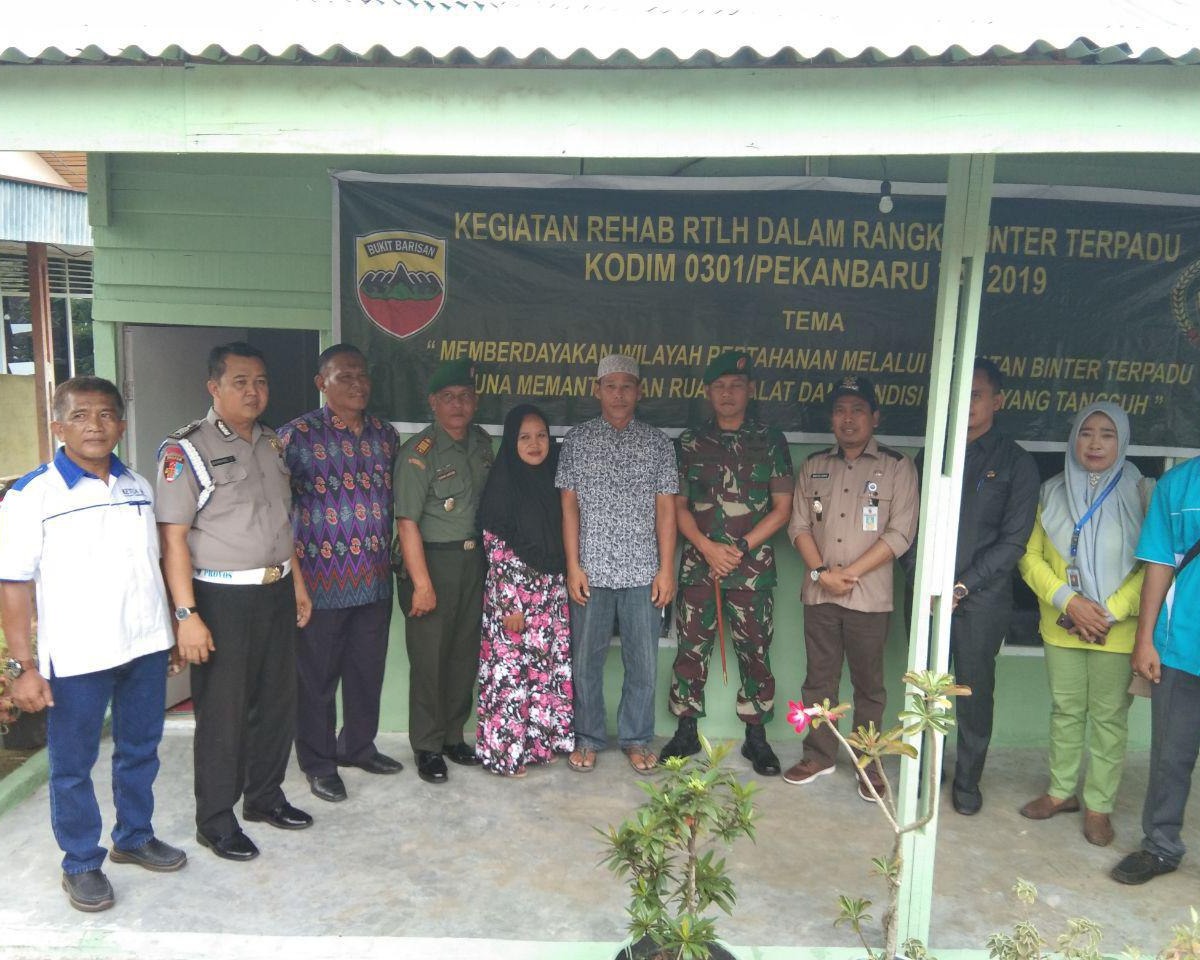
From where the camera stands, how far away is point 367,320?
4238 millimetres

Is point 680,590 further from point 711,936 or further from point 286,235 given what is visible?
point 286,235

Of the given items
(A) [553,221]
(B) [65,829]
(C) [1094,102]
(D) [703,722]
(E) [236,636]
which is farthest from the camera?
(D) [703,722]

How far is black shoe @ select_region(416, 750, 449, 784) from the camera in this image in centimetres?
405

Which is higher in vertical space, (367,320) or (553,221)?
(553,221)

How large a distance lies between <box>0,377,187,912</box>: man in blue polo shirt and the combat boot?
2244mm

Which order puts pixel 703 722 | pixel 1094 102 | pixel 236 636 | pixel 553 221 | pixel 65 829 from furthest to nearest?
pixel 703 722
pixel 553 221
pixel 236 636
pixel 65 829
pixel 1094 102

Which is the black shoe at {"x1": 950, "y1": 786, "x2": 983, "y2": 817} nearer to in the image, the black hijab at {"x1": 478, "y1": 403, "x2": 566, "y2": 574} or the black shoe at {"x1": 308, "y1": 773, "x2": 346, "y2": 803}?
the black hijab at {"x1": 478, "y1": 403, "x2": 566, "y2": 574}

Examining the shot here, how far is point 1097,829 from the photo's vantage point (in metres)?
3.65

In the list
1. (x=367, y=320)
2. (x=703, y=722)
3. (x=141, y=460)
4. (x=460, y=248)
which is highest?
(x=460, y=248)

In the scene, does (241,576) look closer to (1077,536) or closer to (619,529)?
(619,529)

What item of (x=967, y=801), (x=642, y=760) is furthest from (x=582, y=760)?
(x=967, y=801)

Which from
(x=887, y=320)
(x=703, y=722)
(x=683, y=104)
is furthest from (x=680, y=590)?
(x=683, y=104)

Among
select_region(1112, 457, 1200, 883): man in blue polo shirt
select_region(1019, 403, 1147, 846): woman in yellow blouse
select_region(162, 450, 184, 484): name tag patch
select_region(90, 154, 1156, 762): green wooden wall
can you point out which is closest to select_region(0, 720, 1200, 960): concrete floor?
select_region(1112, 457, 1200, 883): man in blue polo shirt

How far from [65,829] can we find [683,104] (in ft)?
9.60
